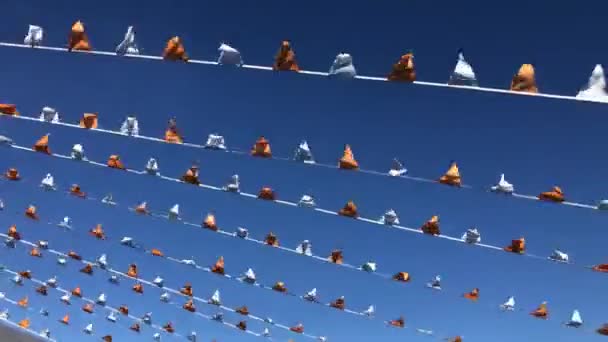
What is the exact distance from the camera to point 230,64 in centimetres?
605

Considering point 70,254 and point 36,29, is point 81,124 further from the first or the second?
point 70,254

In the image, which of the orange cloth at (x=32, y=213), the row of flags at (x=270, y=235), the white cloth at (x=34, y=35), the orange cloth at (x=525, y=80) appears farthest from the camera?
the orange cloth at (x=32, y=213)

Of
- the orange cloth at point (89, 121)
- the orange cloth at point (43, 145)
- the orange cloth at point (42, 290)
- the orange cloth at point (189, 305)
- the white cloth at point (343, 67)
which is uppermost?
the white cloth at point (343, 67)

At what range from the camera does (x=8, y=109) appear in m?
8.08

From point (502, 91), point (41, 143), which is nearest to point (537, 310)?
point (502, 91)

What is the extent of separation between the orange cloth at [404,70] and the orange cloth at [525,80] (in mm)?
→ 807

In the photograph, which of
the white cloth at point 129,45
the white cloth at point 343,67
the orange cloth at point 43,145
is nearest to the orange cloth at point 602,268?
the white cloth at point 343,67

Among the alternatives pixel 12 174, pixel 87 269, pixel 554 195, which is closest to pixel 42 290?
pixel 87 269

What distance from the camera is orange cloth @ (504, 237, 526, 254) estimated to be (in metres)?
7.20

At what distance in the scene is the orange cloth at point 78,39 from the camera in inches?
257

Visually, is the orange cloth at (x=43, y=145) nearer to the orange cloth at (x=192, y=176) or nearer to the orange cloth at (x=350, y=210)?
the orange cloth at (x=192, y=176)

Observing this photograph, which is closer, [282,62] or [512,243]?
[282,62]

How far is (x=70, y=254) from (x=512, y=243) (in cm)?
836

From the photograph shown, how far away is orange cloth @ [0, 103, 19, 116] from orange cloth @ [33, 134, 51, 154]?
2.33 ft
